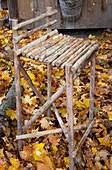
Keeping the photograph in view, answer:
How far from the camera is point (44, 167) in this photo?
2.29m

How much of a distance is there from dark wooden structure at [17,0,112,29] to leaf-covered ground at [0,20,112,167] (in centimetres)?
136

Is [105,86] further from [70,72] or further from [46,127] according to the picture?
[70,72]

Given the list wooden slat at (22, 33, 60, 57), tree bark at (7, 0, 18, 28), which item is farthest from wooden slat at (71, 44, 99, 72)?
tree bark at (7, 0, 18, 28)

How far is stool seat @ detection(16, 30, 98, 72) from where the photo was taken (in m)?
1.82

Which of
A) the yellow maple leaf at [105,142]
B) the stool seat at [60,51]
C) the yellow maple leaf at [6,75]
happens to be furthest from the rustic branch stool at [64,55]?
the yellow maple leaf at [6,75]

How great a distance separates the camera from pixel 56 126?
2.88 m

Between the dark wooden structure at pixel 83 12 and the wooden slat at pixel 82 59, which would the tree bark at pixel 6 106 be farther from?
the dark wooden structure at pixel 83 12

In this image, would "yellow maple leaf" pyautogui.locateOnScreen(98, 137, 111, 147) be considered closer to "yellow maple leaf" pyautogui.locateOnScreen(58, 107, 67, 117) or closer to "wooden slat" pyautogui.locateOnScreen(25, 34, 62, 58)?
"yellow maple leaf" pyautogui.locateOnScreen(58, 107, 67, 117)

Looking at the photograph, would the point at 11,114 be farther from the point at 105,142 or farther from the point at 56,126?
the point at 105,142

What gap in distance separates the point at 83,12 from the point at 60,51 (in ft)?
9.89

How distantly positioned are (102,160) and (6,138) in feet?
3.76

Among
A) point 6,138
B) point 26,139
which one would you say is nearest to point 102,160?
point 26,139

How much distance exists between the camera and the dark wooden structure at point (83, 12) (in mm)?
4605

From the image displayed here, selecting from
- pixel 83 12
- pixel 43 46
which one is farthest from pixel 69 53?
pixel 83 12
